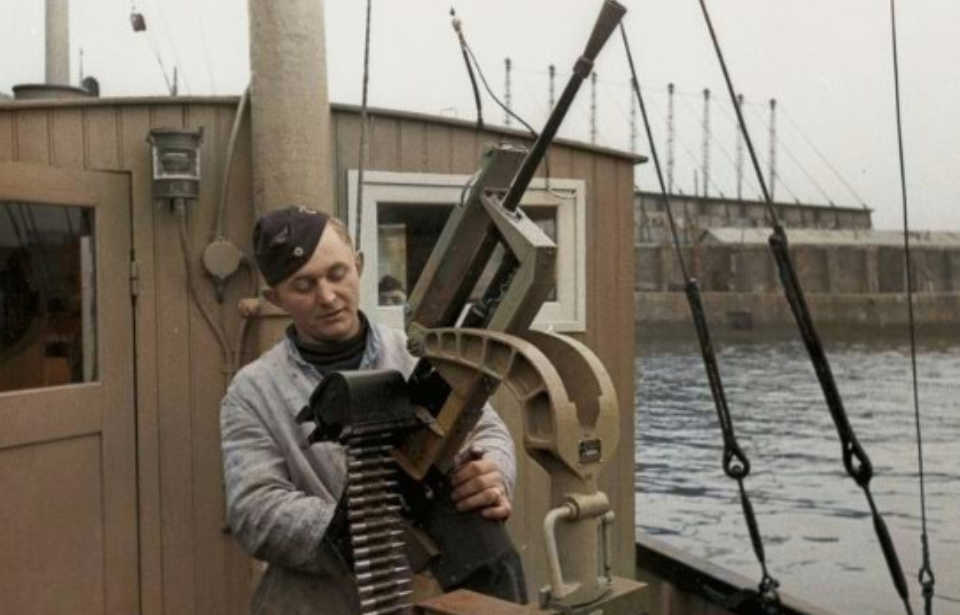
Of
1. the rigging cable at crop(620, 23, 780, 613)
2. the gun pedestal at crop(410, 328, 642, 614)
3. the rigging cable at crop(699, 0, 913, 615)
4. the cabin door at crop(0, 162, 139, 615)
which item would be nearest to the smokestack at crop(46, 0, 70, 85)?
the cabin door at crop(0, 162, 139, 615)

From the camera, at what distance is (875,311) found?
191ft

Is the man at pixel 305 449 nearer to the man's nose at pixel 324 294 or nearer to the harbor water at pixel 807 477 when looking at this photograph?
the man's nose at pixel 324 294

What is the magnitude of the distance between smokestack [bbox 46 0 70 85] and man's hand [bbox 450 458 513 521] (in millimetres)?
6490

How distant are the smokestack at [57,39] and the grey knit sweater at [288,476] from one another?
616cm

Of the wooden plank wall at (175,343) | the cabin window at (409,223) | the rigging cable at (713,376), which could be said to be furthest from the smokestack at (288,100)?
the rigging cable at (713,376)

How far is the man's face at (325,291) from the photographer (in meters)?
2.39

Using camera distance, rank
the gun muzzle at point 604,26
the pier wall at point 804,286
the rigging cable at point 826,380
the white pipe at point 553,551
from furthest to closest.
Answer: the pier wall at point 804,286 → the rigging cable at point 826,380 → the gun muzzle at point 604,26 → the white pipe at point 553,551

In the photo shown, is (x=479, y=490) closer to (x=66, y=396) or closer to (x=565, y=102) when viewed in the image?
(x=565, y=102)

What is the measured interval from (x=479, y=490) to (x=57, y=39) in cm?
694

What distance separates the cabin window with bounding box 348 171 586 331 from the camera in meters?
5.22

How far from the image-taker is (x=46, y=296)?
15.1ft

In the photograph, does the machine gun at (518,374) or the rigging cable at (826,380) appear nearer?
the machine gun at (518,374)

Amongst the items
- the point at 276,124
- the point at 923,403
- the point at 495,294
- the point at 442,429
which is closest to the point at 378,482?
the point at 442,429

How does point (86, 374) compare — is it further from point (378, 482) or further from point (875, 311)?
point (875, 311)
